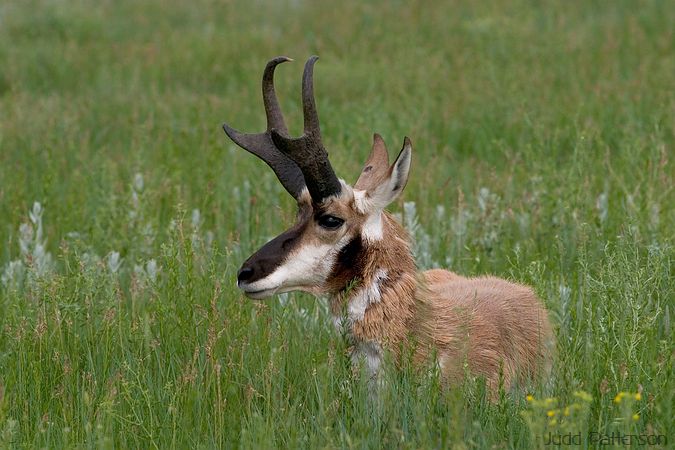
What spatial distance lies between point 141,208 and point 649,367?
12.9ft

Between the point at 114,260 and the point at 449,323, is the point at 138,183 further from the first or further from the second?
the point at 449,323

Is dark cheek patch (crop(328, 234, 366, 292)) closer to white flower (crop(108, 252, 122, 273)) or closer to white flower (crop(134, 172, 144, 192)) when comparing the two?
white flower (crop(108, 252, 122, 273))

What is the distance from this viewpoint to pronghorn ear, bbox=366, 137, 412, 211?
209 inches

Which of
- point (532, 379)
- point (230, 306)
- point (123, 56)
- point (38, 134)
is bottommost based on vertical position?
point (532, 379)

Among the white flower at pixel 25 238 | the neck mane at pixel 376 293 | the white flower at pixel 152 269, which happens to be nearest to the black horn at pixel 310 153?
the neck mane at pixel 376 293

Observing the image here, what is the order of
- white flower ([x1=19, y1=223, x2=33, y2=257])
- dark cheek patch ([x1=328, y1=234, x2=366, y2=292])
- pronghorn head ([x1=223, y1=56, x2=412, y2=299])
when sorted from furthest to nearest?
1. white flower ([x1=19, y1=223, x2=33, y2=257])
2. dark cheek patch ([x1=328, y1=234, x2=366, y2=292])
3. pronghorn head ([x1=223, y1=56, x2=412, y2=299])

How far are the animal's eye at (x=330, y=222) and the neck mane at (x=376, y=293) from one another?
0.37 ft

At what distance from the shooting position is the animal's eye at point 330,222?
5.30 m

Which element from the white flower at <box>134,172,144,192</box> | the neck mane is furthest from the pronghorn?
the white flower at <box>134,172,144,192</box>

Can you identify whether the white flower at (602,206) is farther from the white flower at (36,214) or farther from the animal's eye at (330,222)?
the white flower at (36,214)

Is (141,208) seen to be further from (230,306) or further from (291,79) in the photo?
(291,79)

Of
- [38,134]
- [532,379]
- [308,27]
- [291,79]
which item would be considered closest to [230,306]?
[532,379]

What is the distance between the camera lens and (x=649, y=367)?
4945 mm

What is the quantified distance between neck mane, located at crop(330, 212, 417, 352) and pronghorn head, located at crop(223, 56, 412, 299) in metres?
0.02
